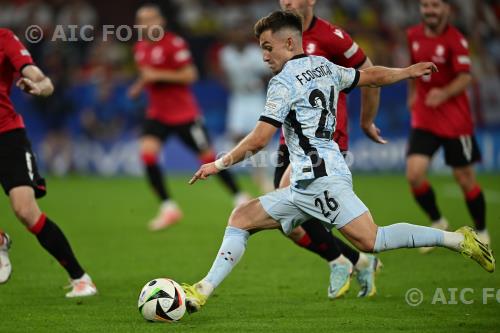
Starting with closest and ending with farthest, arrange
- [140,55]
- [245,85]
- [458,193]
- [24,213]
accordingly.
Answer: [24,213] → [140,55] → [458,193] → [245,85]

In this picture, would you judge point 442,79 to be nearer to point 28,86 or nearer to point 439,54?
point 439,54

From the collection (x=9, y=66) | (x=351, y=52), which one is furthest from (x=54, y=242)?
(x=351, y=52)

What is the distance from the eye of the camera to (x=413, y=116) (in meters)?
10.7

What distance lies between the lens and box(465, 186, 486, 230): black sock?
10570 millimetres

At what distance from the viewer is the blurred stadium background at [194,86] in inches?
768

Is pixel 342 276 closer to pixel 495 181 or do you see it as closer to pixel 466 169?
pixel 466 169

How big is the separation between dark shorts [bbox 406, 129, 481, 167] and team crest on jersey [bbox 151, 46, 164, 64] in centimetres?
428

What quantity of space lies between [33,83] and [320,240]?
102 inches

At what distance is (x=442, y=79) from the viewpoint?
10484 millimetres

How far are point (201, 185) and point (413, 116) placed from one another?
9.13m

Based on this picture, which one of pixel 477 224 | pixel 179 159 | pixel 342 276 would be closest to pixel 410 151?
pixel 477 224

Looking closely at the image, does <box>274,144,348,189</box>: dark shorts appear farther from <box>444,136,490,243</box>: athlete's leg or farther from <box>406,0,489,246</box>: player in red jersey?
<box>444,136,490,243</box>: athlete's leg

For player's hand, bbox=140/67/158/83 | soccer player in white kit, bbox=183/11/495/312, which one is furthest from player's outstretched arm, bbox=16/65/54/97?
player's hand, bbox=140/67/158/83

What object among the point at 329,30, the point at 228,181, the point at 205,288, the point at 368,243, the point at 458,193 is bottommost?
the point at 458,193
